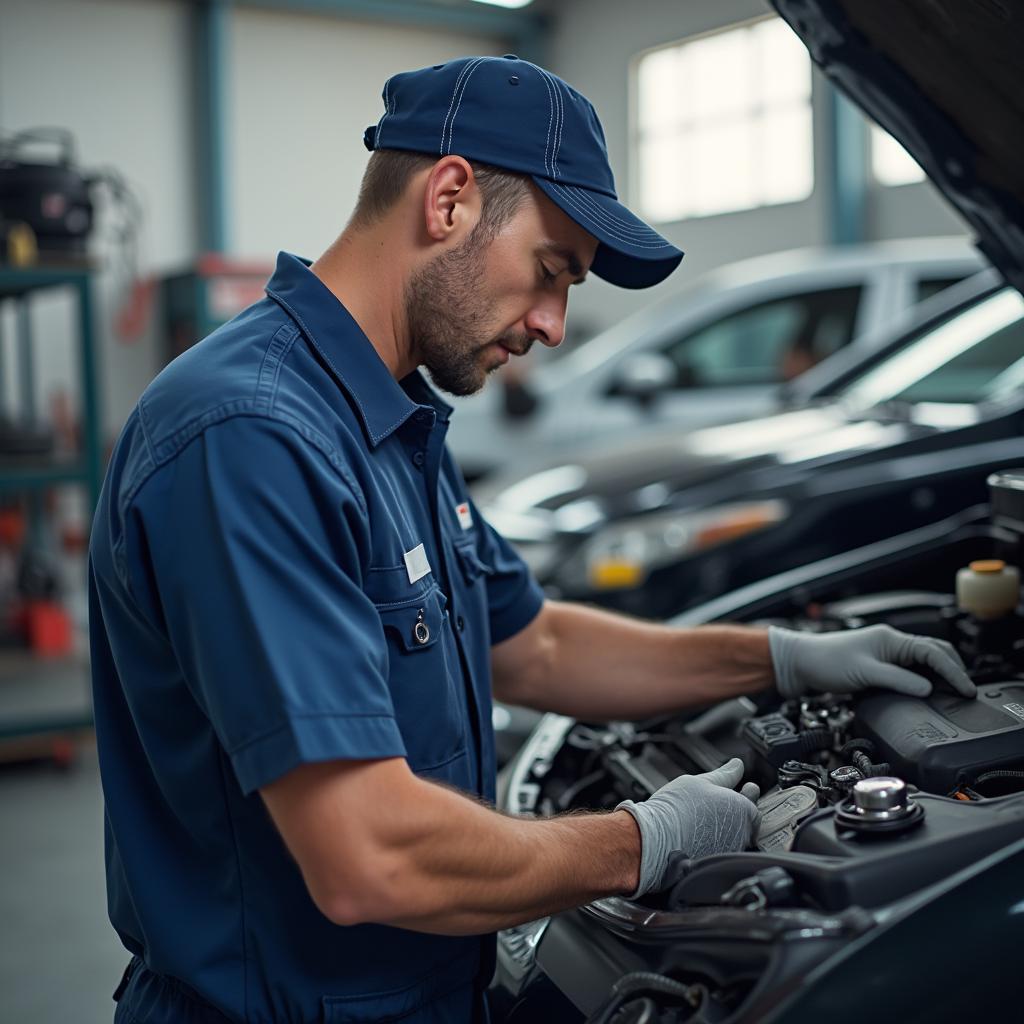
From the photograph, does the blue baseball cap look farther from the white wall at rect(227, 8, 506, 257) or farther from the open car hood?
the white wall at rect(227, 8, 506, 257)

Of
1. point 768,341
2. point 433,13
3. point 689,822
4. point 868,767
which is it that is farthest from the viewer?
point 433,13

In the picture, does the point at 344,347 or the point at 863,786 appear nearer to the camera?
the point at 863,786

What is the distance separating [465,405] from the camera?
597cm

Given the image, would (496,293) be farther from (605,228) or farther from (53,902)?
(53,902)

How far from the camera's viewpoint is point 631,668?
1.78m

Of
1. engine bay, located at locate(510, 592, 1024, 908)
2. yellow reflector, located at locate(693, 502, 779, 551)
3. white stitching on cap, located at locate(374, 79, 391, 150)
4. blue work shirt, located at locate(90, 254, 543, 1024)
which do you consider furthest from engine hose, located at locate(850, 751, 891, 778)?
yellow reflector, located at locate(693, 502, 779, 551)

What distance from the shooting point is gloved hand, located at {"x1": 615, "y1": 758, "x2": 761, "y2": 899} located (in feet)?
4.00

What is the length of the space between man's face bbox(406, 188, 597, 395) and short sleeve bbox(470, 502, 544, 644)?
0.35 metres

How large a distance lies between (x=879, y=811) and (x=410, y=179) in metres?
0.78

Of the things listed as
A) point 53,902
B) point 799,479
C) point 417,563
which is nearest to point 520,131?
point 417,563

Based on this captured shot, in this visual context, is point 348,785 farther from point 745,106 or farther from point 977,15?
point 745,106

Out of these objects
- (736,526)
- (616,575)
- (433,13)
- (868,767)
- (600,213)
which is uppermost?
(433,13)

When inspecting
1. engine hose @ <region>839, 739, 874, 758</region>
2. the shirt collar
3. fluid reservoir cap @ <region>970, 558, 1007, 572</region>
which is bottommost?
engine hose @ <region>839, 739, 874, 758</region>

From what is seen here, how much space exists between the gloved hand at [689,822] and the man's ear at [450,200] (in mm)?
616
